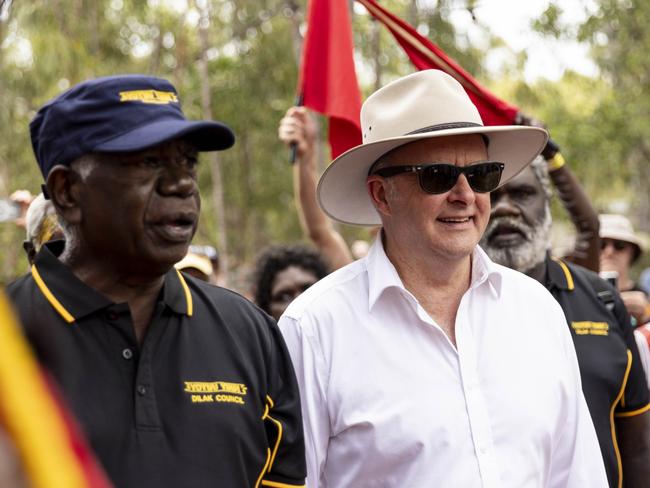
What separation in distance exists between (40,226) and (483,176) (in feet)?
4.92

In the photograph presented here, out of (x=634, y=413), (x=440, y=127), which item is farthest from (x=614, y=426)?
(x=440, y=127)

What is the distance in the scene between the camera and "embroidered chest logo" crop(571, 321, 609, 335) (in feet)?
11.8

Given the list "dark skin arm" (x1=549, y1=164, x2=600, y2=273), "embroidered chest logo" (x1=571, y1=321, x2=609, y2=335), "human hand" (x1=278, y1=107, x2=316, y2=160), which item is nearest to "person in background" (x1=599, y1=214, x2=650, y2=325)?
"dark skin arm" (x1=549, y1=164, x2=600, y2=273)

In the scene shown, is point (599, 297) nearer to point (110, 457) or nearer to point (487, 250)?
point (487, 250)

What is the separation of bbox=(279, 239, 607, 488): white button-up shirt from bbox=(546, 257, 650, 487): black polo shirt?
0.42m

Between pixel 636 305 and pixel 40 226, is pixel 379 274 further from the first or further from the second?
pixel 636 305

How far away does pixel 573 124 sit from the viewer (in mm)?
18844

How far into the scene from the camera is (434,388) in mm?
2814

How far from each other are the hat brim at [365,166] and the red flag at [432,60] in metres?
1.05

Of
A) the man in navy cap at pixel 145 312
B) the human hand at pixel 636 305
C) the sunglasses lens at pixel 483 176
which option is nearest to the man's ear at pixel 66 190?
the man in navy cap at pixel 145 312

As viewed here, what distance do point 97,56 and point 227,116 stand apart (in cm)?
347

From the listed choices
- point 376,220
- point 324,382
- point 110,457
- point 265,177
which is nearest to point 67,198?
point 110,457

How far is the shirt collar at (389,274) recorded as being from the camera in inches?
118

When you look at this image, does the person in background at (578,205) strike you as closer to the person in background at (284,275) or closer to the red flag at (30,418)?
the person in background at (284,275)
